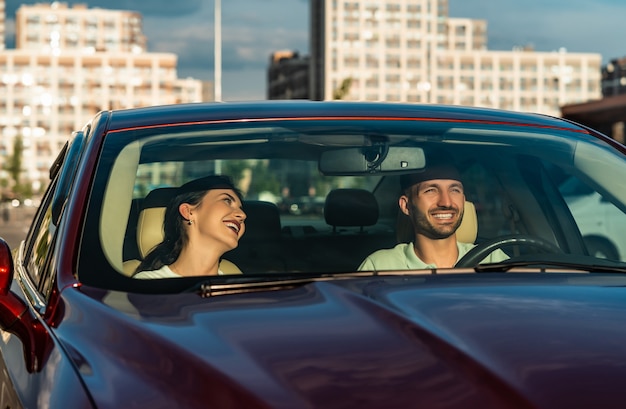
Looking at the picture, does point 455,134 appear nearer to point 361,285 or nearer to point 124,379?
point 361,285

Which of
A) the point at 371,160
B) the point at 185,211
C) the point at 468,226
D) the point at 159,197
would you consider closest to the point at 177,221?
the point at 185,211

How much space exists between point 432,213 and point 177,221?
0.71 m

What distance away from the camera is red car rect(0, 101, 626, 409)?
2.11 meters

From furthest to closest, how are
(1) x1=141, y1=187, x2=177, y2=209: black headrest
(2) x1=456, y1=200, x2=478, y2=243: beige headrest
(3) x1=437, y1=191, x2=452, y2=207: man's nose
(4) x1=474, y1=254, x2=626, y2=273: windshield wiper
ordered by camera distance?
(2) x1=456, y1=200, x2=478, y2=243: beige headrest, (3) x1=437, y1=191, x2=452, y2=207: man's nose, (1) x1=141, y1=187, x2=177, y2=209: black headrest, (4) x1=474, y1=254, x2=626, y2=273: windshield wiper

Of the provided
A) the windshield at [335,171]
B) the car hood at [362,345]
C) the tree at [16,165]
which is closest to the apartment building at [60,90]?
the tree at [16,165]

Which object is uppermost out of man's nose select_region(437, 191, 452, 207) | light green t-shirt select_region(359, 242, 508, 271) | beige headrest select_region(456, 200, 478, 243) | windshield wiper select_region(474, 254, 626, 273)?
man's nose select_region(437, 191, 452, 207)

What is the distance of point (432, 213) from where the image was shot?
3527 millimetres

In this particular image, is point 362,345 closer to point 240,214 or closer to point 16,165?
point 240,214

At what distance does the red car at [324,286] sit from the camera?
83.0 inches

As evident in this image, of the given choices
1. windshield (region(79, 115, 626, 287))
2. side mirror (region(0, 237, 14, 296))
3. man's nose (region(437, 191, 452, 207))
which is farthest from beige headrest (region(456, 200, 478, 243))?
side mirror (region(0, 237, 14, 296))

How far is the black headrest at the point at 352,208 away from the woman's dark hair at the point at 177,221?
298mm

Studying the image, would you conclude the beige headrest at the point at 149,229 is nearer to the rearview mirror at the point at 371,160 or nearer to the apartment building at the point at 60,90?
the rearview mirror at the point at 371,160

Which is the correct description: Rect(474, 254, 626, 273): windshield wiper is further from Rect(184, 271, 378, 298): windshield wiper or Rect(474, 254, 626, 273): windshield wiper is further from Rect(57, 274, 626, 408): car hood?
Rect(184, 271, 378, 298): windshield wiper

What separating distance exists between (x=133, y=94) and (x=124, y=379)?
178 meters
